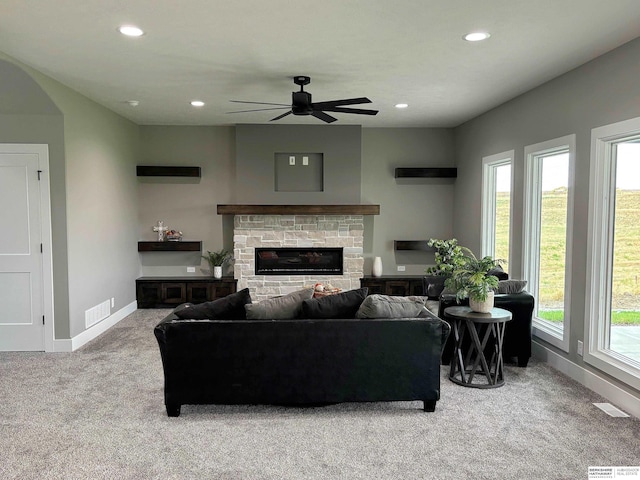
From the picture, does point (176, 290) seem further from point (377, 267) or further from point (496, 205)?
point (496, 205)

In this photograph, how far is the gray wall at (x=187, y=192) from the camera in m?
7.64

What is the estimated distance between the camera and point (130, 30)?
3447mm

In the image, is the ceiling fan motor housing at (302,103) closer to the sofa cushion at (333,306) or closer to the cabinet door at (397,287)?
the sofa cushion at (333,306)

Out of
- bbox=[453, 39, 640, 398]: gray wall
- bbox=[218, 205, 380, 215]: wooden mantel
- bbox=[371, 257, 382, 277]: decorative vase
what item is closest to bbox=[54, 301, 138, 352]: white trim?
bbox=[218, 205, 380, 215]: wooden mantel

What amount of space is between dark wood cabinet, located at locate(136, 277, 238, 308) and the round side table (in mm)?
3998

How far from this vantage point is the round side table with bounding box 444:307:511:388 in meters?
4.05

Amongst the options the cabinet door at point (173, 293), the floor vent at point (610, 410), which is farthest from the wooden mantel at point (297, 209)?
the floor vent at point (610, 410)

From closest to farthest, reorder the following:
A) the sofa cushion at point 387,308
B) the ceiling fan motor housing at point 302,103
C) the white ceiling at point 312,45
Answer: the white ceiling at point 312,45
the sofa cushion at point 387,308
the ceiling fan motor housing at point 302,103

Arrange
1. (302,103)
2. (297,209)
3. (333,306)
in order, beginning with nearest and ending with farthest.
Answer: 1. (333,306)
2. (302,103)
3. (297,209)

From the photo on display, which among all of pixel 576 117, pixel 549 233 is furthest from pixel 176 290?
pixel 576 117

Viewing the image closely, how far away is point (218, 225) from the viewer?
306 inches

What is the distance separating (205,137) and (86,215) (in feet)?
8.69

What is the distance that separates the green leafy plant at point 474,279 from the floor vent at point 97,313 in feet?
13.1

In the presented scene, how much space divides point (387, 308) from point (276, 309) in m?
0.80
